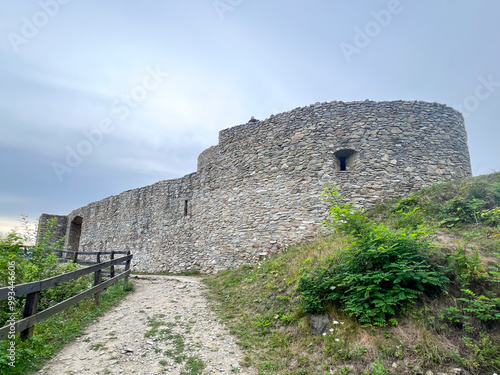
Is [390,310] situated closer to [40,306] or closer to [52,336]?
[52,336]

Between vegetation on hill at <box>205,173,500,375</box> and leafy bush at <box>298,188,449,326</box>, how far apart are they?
1cm

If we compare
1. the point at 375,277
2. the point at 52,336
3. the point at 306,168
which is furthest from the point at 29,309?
the point at 306,168

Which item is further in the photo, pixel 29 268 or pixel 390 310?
A: pixel 29 268

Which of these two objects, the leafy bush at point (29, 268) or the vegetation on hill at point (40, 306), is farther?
the leafy bush at point (29, 268)

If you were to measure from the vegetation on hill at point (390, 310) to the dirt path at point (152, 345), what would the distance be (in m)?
0.42

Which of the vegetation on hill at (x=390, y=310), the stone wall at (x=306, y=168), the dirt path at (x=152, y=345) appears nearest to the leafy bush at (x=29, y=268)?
the dirt path at (x=152, y=345)

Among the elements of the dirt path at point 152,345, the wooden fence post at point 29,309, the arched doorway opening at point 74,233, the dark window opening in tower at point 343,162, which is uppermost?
the dark window opening in tower at point 343,162

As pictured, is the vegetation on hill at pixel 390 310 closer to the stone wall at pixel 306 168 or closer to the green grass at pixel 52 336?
the green grass at pixel 52 336

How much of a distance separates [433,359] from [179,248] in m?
10.8

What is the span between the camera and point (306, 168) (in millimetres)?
9477

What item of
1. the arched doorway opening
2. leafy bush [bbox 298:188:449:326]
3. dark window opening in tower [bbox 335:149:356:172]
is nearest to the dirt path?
leafy bush [bbox 298:188:449:326]

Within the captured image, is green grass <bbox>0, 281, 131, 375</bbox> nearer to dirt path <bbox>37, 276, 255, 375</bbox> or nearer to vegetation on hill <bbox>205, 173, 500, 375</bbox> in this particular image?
dirt path <bbox>37, 276, 255, 375</bbox>

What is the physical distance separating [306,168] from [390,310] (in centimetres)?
631

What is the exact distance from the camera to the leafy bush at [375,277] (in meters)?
3.69
